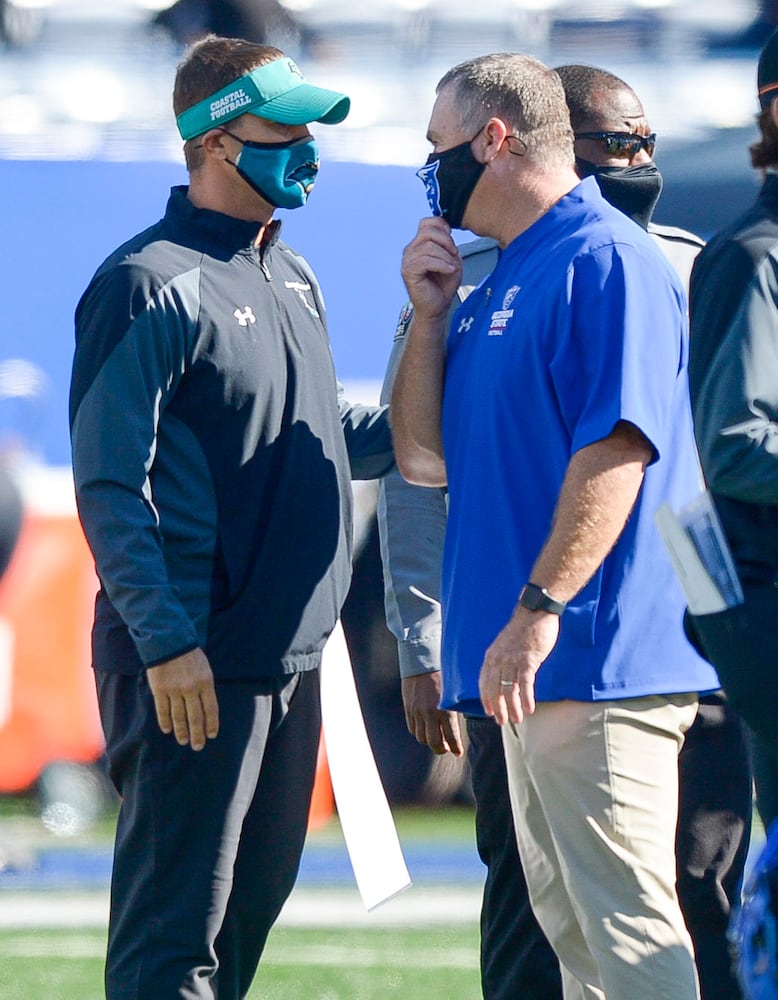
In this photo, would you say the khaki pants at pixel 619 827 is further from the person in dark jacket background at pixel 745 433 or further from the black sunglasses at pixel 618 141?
the black sunglasses at pixel 618 141

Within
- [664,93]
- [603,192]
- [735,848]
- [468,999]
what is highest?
[603,192]

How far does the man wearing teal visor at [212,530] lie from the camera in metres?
2.07

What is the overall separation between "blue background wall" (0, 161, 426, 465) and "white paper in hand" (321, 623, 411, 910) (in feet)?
5.23

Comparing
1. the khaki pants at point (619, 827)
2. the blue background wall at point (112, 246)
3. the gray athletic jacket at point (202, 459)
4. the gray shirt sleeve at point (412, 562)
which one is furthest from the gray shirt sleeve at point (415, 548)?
the blue background wall at point (112, 246)

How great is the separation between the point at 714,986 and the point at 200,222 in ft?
4.60

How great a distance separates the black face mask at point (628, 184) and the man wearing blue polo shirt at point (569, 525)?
1.20 ft

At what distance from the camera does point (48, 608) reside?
3.97 meters

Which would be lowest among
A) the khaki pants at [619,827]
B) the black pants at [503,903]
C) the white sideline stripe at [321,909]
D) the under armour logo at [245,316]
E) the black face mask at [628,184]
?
the white sideline stripe at [321,909]

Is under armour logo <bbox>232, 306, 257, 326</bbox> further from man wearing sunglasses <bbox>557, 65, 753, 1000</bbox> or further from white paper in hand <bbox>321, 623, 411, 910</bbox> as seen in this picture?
man wearing sunglasses <bbox>557, 65, 753, 1000</bbox>

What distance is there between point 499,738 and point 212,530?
1.98 feet

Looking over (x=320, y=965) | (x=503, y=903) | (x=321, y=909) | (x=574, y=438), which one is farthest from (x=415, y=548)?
(x=321, y=909)

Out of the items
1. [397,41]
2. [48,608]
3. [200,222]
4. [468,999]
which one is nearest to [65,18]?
[397,41]

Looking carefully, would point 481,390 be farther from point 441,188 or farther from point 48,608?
point 48,608

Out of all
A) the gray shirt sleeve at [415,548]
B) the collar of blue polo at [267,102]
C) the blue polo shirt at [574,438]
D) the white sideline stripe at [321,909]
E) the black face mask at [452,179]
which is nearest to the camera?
the blue polo shirt at [574,438]
